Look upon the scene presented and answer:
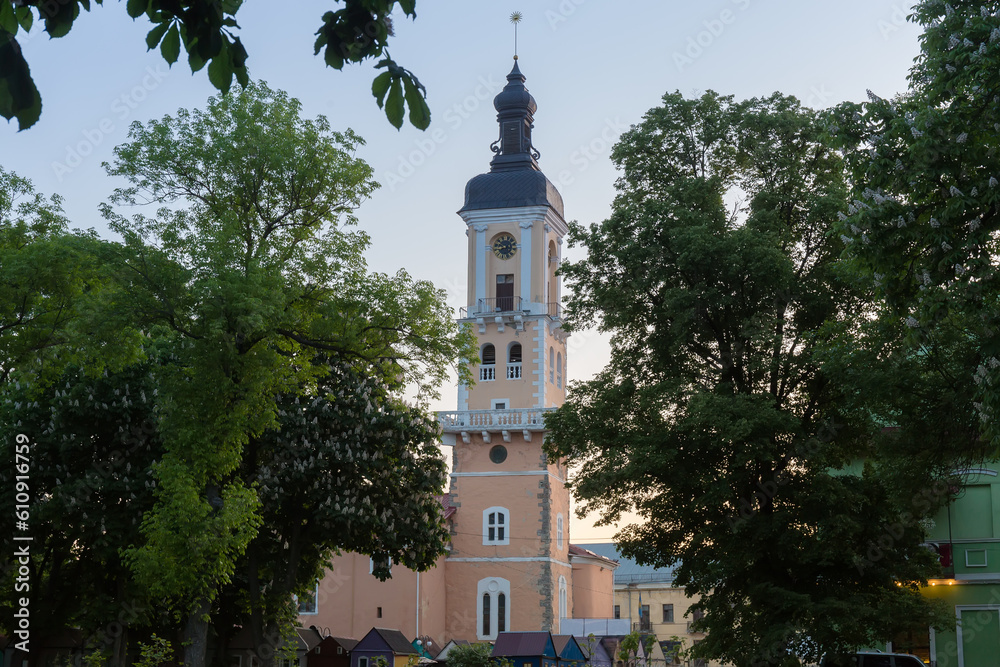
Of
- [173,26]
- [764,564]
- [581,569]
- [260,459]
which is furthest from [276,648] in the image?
[581,569]

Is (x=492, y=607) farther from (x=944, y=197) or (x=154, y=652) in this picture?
(x=944, y=197)

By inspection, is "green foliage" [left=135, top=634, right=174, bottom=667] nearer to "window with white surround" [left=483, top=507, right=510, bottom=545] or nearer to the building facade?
the building facade

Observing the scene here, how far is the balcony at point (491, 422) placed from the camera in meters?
56.5

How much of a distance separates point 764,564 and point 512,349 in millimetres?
35489

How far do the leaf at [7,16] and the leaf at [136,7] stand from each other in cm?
60

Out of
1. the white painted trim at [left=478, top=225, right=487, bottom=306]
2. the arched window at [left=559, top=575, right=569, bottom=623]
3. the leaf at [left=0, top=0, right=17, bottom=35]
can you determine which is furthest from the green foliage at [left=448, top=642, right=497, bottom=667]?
the leaf at [left=0, top=0, right=17, bottom=35]

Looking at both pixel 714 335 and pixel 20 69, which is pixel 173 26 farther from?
pixel 714 335

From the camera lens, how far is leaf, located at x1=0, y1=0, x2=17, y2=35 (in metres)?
4.80

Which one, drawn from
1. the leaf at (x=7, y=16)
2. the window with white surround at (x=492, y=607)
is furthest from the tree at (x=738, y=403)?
the window with white surround at (x=492, y=607)

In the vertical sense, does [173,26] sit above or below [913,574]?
above

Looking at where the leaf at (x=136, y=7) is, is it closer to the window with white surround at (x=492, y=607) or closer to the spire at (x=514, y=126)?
the window with white surround at (x=492, y=607)

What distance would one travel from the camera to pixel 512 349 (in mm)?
59219

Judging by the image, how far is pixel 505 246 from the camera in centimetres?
6056

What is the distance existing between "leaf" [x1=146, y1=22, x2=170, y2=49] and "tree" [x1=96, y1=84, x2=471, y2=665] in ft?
53.0
